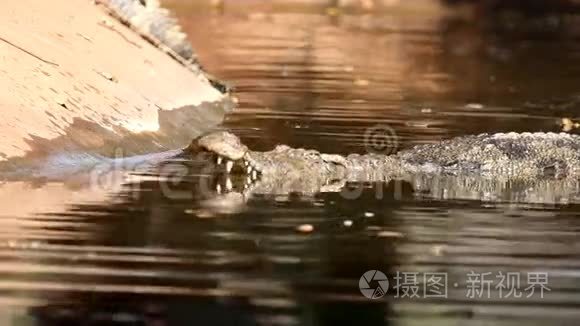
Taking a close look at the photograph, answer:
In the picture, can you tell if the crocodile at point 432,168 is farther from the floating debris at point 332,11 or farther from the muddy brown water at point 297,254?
the floating debris at point 332,11

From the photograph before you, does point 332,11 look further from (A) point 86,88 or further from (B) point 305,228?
(B) point 305,228

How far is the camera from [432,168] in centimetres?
1027

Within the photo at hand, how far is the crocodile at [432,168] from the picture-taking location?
30.8 feet

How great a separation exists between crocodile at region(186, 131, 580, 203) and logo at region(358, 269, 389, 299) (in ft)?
8.00

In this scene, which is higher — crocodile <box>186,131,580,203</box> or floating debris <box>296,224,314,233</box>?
crocodile <box>186,131,580,203</box>

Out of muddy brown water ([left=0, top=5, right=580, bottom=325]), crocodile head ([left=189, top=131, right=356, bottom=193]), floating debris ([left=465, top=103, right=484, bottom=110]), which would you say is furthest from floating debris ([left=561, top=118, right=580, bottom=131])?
crocodile head ([left=189, top=131, right=356, bottom=193])

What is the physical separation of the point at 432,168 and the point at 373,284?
3900 millimetres

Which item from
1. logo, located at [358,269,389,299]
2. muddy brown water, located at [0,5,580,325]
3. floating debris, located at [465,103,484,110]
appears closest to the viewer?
muddy brown water, located at [0,5,580,325]

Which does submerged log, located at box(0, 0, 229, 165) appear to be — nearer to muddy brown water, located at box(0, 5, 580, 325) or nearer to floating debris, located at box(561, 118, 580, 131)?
muddy brown water, located at box(0, 5, 580, 325)

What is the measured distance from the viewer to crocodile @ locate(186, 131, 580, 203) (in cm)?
939

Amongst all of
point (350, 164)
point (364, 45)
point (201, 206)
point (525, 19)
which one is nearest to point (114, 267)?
point (201, 206)

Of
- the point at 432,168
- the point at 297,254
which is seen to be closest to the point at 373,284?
the point at 297,254

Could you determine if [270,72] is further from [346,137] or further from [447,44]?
[447,44]

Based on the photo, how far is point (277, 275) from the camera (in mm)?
6594
